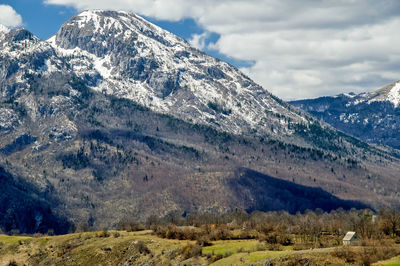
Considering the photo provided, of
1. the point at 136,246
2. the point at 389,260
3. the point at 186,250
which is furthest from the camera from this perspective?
the point at 136,246

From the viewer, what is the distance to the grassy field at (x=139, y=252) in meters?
112

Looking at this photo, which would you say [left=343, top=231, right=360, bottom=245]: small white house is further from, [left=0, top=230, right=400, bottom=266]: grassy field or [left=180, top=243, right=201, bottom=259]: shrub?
[left=180, top=243, right=201, bottom=259]: shrub

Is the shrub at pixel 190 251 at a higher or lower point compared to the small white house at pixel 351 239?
lower

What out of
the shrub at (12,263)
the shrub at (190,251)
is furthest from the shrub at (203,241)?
the shrub at (12,263)

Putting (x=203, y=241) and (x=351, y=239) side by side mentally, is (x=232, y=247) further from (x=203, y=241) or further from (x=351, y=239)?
(x=351, y=239)

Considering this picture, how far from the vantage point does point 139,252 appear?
492 feet

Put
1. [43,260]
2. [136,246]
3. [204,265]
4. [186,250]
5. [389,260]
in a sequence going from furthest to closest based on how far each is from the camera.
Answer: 1. [43,260]
2. [136,246]
3. [186,250]
4. [204,265]
5. [389,260]

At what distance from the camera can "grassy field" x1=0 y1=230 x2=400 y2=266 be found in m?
112

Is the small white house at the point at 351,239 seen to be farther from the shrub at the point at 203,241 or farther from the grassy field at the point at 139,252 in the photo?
the shrub at the point at 203,241

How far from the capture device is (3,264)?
171250mm

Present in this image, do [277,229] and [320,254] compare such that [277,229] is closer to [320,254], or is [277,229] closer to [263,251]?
[263,251]

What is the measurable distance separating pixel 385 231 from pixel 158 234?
67553mm

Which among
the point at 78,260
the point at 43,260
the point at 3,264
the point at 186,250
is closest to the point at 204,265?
the point at 186,250

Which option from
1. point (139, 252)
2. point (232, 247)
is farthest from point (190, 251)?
point (139, 252)
